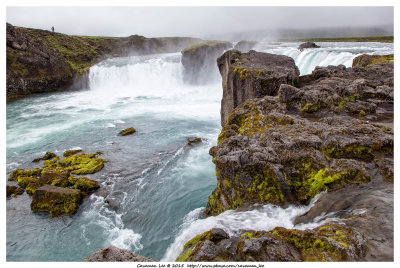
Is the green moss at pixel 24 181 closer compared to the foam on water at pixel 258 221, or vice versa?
the foam on water at pixel 258 221

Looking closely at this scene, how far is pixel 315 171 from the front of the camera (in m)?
5.97

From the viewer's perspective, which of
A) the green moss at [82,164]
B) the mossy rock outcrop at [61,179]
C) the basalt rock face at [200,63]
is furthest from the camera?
the basalt rock face at [200,63]

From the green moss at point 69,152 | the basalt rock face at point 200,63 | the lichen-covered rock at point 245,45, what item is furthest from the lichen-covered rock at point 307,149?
the lichen-covered rock at point 245,45

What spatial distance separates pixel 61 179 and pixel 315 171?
14.4 m

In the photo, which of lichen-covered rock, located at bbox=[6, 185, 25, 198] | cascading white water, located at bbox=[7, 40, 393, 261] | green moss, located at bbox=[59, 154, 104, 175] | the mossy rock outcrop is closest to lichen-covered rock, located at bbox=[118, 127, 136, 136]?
cascading white water, located at bbox=[7, 40, 393, 261]

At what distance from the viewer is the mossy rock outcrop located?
12666mm

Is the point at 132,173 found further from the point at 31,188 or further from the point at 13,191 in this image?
the point at 13,191

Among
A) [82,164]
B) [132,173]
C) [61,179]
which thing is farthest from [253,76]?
[82,164]

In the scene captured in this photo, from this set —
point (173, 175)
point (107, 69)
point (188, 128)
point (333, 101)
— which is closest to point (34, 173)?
point (173, 175)

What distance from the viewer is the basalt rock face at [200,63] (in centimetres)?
4431

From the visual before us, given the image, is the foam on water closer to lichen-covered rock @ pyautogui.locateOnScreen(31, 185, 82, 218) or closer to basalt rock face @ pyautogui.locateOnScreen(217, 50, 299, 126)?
basalt rock face @ pyautogui.locateOnScreen(217, 50, 299, 126)

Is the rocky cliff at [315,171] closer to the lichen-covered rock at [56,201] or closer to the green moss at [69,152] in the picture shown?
the lichen-covered rock at [56,201]

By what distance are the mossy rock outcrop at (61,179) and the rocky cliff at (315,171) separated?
8378 millimetres
